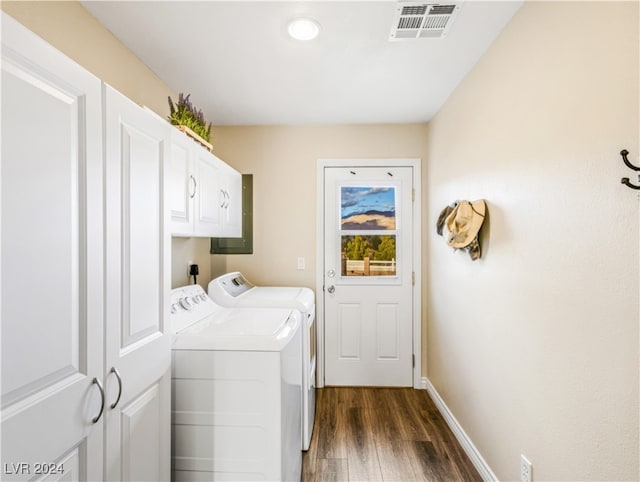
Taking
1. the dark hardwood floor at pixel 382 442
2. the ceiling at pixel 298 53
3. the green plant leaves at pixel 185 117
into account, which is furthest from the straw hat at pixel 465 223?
the green plant leaves at pixel 185 117

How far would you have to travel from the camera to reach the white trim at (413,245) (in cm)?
313

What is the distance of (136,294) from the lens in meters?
1.17

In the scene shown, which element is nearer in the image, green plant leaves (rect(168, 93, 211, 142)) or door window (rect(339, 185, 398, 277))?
green plant leaves (rect(168, 93, 211, 142))

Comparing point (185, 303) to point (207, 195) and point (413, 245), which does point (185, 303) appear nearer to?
point (207, 195)

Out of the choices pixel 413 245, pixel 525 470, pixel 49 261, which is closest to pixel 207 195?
pixel 49 261

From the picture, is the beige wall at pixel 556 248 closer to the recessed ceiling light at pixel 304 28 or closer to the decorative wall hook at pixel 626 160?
the decorative wall hook at pixel 626 160

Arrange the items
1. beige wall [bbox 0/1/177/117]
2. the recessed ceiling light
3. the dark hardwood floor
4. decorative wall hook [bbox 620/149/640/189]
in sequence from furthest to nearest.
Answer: the dark hardwood floor → the recessed ceiling light → beige wall [bbox 0/1/177/117] → decorative wall hook [bbox 620/149/640/189]

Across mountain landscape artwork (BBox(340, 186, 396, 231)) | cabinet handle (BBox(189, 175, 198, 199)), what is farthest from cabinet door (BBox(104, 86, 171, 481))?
mountain landscape artwork (BBox(340, 186, 396, 231))

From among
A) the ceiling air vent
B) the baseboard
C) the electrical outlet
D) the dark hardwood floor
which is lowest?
the dark hardwood floor

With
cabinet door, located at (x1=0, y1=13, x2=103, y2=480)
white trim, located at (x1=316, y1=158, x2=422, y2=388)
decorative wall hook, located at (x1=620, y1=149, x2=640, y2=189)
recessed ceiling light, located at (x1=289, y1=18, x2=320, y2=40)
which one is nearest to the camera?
cabinet door, located at (x1=0, y1=13, x2=103, y2=480)

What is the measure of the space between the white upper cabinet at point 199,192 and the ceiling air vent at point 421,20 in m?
1.23

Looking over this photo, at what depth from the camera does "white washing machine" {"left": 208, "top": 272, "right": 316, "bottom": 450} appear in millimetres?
2225

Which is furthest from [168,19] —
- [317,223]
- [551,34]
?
[317,223]

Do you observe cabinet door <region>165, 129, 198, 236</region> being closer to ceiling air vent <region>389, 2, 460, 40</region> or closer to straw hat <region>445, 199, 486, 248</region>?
ceiling air vent <region>389, 2, 460, 40</region>
